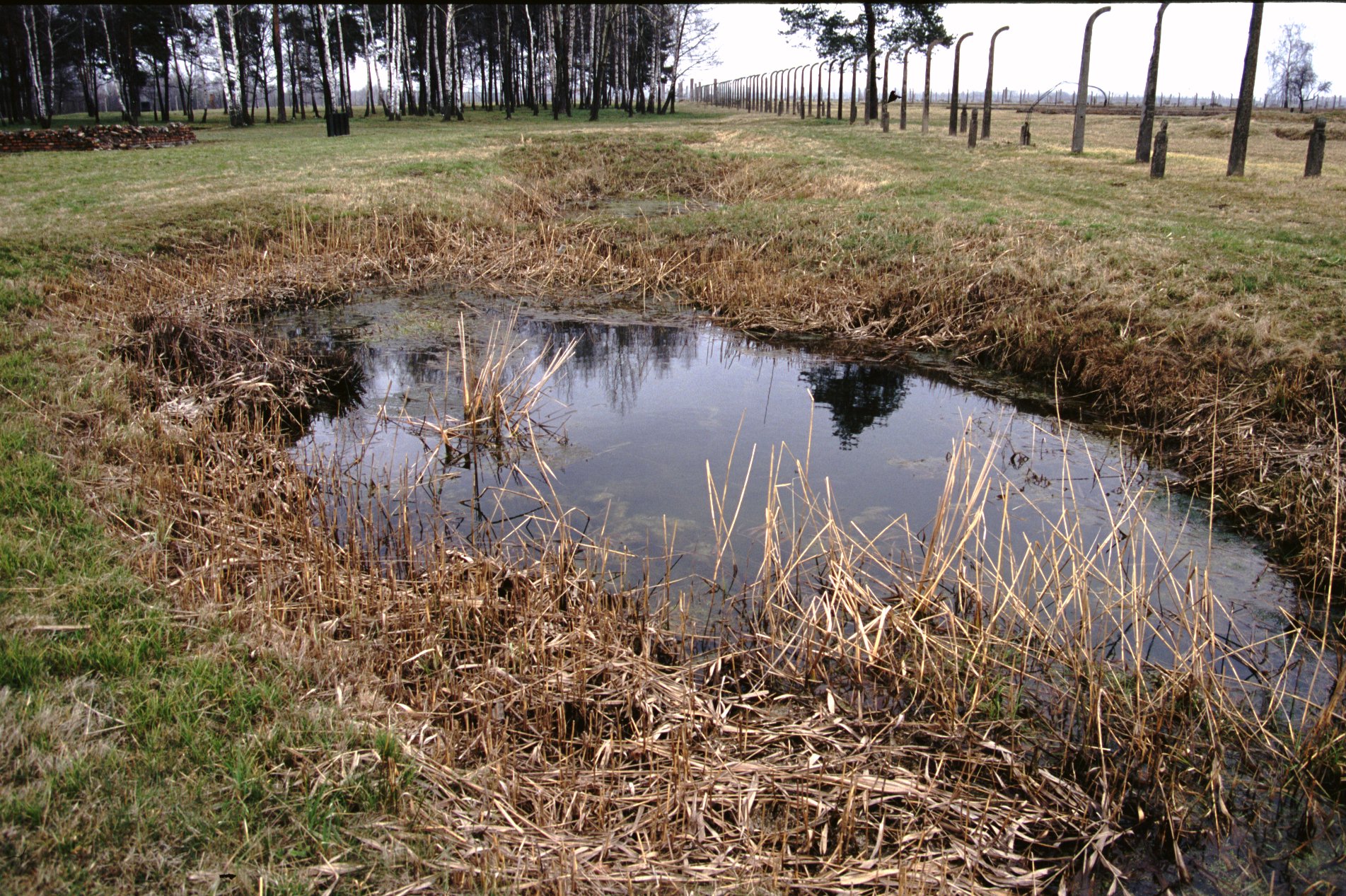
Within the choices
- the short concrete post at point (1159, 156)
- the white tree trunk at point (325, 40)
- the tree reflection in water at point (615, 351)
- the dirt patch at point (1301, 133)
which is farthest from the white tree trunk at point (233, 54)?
the dirt patch at point (1301, 133)

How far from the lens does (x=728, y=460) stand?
6.62 meters

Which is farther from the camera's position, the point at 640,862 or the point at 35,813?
the point at 640,862

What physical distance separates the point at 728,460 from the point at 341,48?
38610 millimetres

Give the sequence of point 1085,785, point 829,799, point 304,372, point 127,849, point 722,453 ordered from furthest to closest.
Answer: point 304,372
point 722,453
point 1085,785
point 829,799
point 127,849

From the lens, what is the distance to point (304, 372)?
26.2ft

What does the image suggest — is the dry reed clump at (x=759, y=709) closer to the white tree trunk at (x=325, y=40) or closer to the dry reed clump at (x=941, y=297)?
the dry reed clump at (x=941, y=297)

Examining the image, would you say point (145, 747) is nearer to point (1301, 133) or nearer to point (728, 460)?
point (728, 460)

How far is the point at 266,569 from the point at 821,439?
4.36 m

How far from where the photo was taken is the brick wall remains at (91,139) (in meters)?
20.7

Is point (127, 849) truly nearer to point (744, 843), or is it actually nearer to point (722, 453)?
point (744, 843)

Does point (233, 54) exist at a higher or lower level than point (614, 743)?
higher

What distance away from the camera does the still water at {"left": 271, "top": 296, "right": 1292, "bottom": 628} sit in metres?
5.35

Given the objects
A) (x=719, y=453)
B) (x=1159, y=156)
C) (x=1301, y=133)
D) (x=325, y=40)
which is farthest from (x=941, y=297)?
(x=325, y=40)

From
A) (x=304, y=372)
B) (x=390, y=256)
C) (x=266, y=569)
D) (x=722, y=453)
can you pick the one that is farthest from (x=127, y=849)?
(x=390, y=256)
